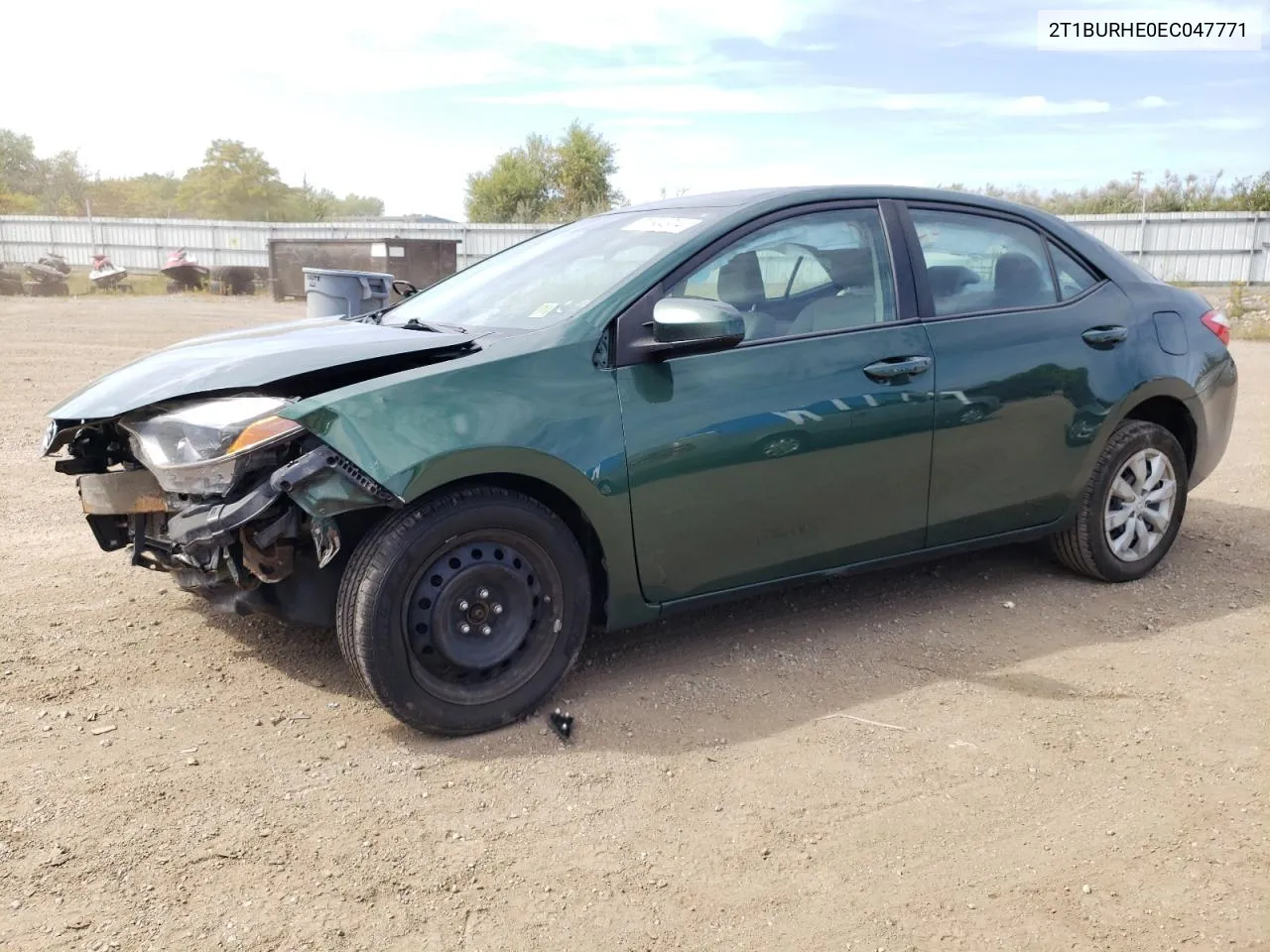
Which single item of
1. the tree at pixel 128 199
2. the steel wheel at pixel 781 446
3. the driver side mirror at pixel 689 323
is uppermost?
the tree at pixel 128 199

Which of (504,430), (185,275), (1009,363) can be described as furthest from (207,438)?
(185,275)

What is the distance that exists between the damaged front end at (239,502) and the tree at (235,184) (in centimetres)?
6350

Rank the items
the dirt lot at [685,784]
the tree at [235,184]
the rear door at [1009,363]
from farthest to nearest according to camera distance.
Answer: the tree at [235,184], the rear door at [1009,363], the dirt lot at [685,784]

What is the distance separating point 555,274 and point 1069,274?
2.24 m

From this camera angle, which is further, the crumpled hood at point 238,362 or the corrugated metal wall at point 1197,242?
the corrugated metal wall at point 1197,242

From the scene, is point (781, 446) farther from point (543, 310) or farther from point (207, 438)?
point (207, 438)

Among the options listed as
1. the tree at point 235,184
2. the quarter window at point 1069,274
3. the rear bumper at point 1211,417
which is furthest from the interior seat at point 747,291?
the tree at point 235,184

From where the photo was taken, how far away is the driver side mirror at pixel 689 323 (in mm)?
3379

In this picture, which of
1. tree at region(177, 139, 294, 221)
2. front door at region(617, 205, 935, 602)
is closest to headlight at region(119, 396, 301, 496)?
front door at region(617, 205, 935, 602)

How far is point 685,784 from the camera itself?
10.1ft

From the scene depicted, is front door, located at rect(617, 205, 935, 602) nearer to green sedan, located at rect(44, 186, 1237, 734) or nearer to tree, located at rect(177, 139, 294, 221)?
green sedan, located at rect(44, 186, 1237, 734)

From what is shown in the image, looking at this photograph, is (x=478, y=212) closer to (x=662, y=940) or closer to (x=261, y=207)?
(x=261, y=207)

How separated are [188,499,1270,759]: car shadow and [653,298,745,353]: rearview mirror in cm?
120

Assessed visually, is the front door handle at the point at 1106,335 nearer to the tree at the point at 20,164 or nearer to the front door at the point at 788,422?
the front door at the point at 788,422
